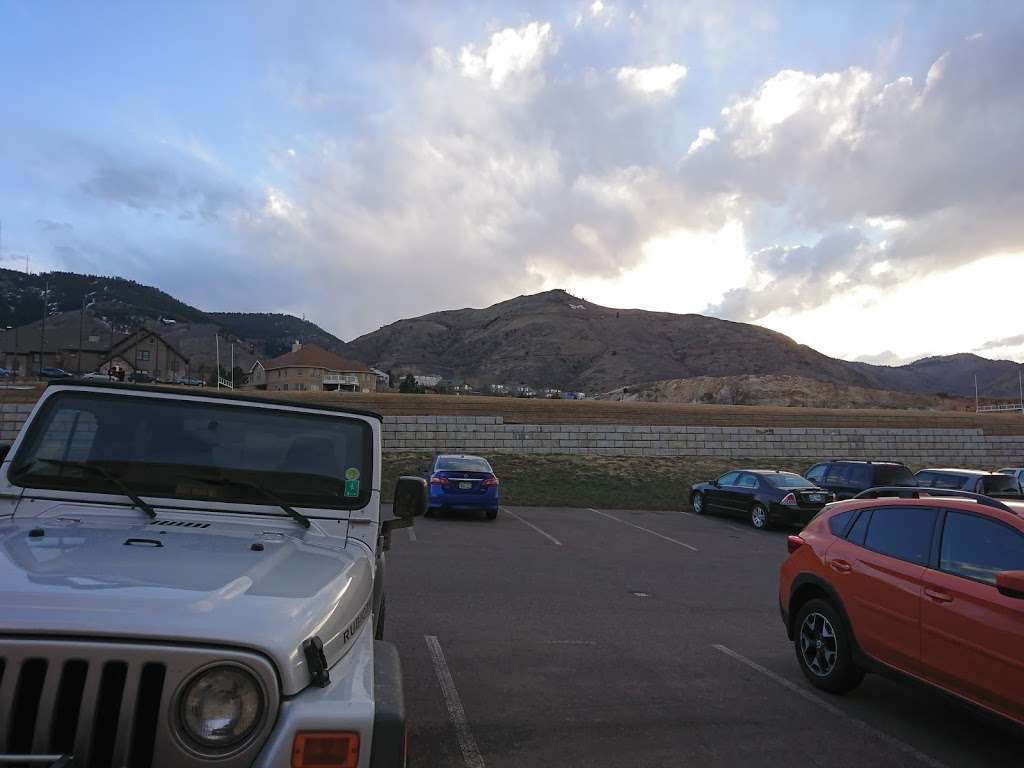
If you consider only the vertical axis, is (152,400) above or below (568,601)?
above

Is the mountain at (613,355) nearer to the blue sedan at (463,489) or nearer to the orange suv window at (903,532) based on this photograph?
the blue sedan at (463,489)

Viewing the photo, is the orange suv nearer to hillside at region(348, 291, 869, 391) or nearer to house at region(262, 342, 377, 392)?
house at region(262, 342, 377, 392)

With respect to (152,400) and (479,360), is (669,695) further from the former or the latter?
(479,360)

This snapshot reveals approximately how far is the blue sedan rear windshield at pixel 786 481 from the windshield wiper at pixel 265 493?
15.6 metres

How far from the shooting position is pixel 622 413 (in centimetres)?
3362

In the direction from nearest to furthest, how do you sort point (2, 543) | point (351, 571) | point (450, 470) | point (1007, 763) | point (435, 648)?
point (2, 543) → point (351, 571) → point (1007, 763) → point (435, 648) → point (450, 470)

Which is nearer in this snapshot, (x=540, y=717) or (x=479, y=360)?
(x=540, y=717)

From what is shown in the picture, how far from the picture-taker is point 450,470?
54.4 ft

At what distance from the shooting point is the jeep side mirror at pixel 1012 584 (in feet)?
12.4

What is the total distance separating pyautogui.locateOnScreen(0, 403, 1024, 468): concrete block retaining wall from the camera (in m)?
29.3

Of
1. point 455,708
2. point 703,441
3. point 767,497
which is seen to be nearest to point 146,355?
point 703,441

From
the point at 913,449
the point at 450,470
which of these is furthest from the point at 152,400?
the point at 913,449

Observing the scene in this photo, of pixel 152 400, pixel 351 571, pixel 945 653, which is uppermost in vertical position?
pixel 152 400

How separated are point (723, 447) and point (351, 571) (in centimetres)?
3004
